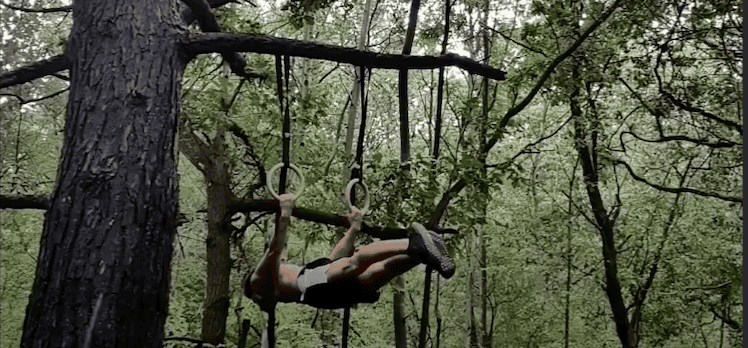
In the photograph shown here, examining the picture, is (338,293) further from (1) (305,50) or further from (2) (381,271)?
(1) (305,50)

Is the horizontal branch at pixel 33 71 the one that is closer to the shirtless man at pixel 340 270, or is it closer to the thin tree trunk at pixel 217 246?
the shirtless man at pixel 340 270

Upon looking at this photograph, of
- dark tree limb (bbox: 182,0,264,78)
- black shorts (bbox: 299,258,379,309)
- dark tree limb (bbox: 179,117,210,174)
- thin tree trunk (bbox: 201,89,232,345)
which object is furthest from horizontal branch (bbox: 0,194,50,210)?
dark tree limb (bbox: 179,117,210,174)

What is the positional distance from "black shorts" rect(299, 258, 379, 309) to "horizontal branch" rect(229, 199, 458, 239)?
80 cm

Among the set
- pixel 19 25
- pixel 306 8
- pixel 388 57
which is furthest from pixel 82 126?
pixel 19 25

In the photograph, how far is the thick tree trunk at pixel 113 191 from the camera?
1852 millimetres

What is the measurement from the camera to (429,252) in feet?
7.56

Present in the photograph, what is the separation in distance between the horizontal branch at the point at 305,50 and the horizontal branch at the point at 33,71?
0.57 meters

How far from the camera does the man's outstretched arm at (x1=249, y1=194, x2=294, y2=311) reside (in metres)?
2.64

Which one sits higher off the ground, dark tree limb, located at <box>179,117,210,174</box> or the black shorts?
dark tree limb, located at <box>179,117,210,174</box>

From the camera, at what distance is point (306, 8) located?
404 cm

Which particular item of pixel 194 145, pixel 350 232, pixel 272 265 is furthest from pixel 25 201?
pixel 194 145

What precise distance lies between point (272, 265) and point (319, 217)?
1.55 m

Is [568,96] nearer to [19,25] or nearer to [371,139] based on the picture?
[371,139]

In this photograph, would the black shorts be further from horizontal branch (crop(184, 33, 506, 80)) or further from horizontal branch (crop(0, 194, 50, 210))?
horizontal branch (crop(0, 194, 50, 210))
